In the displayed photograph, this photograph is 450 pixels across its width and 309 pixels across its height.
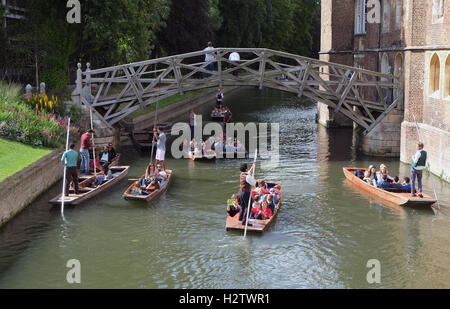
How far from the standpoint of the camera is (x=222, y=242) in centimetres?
1441

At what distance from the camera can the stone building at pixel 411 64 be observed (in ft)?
66.9

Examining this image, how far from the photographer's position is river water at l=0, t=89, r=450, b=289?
12.4 metres

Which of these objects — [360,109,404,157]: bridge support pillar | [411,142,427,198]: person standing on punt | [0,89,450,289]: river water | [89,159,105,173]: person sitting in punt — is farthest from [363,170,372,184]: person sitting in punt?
[89,159,105,173]: person sitting in punt

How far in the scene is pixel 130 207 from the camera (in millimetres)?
17562

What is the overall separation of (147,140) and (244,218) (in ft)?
39.0

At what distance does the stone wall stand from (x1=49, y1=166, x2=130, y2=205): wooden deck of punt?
0.72 meters

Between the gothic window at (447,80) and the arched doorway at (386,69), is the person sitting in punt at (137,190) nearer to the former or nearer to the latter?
the gothic window at (447,80)

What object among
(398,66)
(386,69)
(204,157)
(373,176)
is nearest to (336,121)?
(386,69)

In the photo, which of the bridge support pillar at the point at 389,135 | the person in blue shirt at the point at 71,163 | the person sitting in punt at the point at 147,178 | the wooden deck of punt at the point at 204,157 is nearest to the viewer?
the person in blue shirt at the point at 71,163

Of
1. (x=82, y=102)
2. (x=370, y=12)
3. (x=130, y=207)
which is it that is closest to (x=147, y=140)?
(x=82, y=102)

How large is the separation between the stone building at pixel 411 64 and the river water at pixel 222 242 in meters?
1.82

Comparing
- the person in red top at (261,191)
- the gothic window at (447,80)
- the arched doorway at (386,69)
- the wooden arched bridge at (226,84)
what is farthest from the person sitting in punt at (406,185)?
the arched doorway at (386,69)

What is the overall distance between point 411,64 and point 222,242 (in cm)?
1132
